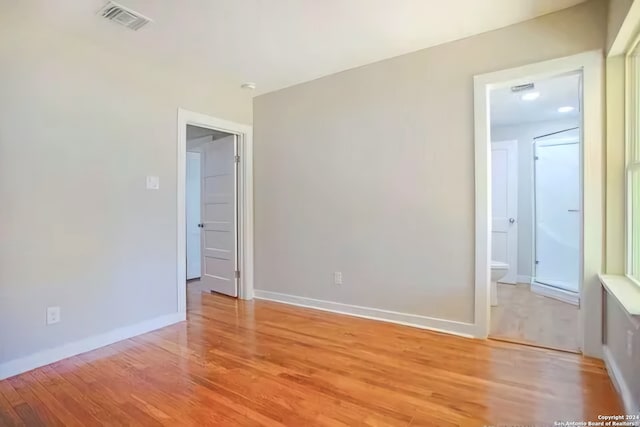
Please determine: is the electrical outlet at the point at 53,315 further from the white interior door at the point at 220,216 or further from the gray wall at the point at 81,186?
the white interior door at the point at 220,216

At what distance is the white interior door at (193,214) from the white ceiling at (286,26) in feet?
8.65

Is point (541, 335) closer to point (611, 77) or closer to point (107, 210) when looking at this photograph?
point (611, 77)

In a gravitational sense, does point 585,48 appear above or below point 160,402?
above

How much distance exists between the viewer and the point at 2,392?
2139 mm

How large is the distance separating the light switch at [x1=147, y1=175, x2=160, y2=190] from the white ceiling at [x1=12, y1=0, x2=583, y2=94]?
3.48 feet

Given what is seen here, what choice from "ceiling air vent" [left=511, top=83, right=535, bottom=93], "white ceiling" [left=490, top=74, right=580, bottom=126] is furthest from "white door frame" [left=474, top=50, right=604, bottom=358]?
"ceiling air vent" [left=511, top=83, right=535, bottom=93]

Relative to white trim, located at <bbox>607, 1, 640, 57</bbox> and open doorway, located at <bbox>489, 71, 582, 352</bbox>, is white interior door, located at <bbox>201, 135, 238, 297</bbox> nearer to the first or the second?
open doorway, located at <bbox>489, 71, 582, 352</bbox>

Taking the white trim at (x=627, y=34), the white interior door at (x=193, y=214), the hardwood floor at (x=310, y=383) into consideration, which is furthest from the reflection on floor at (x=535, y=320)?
the white interior door at (x=193, y=214)

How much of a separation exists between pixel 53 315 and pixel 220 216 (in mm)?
2171

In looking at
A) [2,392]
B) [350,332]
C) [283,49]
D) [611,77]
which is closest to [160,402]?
[2,392]

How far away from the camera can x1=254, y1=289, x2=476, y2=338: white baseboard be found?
9.82 ft

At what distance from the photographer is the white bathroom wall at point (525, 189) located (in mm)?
5195

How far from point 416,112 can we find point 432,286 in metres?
1.53

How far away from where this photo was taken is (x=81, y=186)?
2.77 metres
